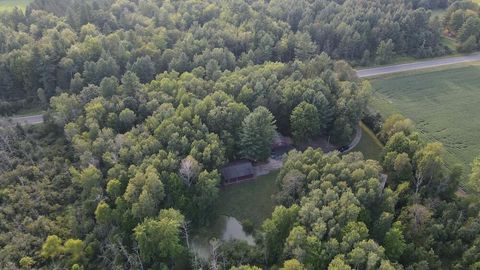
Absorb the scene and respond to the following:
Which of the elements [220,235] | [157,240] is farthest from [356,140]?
[157,240]

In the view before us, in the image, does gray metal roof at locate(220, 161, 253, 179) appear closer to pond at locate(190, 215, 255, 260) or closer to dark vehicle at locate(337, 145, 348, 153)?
pond at locate(190, 215, 255, 260)

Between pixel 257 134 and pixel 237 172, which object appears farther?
pixel 237 172

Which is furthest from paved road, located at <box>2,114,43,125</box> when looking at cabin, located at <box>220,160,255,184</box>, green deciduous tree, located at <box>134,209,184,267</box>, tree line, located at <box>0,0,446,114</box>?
green deciduous tree, located at <box>134,209,184,267</box>

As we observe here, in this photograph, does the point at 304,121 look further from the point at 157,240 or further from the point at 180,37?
the point at 180,37

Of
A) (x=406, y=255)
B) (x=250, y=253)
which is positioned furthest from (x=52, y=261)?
(x=406, y=255)

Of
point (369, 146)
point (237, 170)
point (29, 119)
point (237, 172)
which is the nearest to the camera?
point (237, 172)

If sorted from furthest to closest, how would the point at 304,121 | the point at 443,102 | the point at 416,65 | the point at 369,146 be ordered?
the point at 416,65, the point at 443,102, the point at 369,146, the point at 304,121

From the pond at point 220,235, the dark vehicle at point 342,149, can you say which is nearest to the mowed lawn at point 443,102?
the dark vehicle at point 342,149
